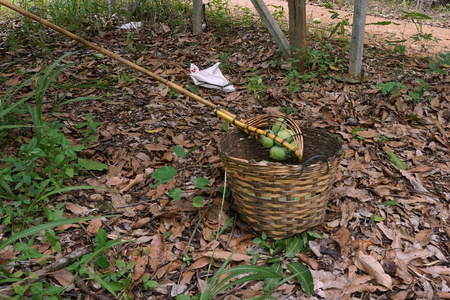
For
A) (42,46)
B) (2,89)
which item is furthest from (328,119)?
(42,46)

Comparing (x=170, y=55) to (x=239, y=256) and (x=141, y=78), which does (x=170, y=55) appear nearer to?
(x=141, y=78)

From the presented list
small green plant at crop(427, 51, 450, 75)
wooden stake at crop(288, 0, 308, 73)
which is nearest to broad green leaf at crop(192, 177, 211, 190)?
wooden stake at crop(288, 0, 308, 73)

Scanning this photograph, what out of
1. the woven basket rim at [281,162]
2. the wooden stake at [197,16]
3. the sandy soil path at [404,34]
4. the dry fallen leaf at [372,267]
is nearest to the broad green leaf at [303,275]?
the dry fallen leaf at [372,267]

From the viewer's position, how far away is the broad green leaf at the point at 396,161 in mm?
2600

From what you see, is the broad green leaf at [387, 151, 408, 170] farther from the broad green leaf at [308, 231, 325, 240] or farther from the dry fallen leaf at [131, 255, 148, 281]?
the dry fallen leaf at [131, 255, 148, 281]

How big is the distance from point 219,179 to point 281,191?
67 cm

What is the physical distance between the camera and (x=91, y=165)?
2.36 meters

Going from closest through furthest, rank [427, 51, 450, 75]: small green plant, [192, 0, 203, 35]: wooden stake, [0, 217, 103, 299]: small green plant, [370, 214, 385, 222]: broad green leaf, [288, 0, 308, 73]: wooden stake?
[0, 217, 103, 299]: small green plant < [370, 214, 385, 222]: broad green leaf < [427, 51, 450, 75]: small green plant < [288, 0, 308, 73]: wooden stake < [192, 0, 203, 35]: wooden stake

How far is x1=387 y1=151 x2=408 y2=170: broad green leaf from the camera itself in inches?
102

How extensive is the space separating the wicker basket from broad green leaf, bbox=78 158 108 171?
0.79m

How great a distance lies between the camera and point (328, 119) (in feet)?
10.1

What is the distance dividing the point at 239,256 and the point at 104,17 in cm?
392

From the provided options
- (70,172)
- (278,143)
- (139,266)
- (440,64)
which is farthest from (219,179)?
(440,64)

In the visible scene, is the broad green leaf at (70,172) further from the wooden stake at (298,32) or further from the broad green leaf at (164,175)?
the wooden stake at (298,32)
